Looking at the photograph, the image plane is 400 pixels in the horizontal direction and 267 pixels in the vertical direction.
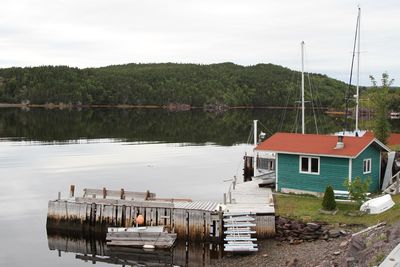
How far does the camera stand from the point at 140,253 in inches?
1069

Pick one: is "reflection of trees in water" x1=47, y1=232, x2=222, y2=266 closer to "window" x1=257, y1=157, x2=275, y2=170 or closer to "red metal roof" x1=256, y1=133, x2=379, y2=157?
"red metal roof" x1=256, y1=133, x2=379, y2=157

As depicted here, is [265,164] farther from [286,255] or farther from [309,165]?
[286,255]

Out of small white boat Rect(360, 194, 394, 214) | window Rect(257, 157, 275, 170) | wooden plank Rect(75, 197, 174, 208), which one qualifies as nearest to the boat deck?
wooden plank Rect(75, 197, 174, 208)

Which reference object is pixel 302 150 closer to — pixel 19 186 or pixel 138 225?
pixel 138 225

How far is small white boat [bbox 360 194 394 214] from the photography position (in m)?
27.3

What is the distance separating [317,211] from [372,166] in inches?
261

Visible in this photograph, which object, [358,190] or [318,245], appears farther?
[358,190]

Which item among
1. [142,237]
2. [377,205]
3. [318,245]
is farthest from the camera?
[142,237]

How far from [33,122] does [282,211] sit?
105m

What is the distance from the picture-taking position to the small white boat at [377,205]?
2734 centimetres

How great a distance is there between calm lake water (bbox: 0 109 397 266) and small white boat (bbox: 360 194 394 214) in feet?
27.2

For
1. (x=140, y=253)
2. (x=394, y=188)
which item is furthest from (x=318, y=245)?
(x=394, y=188)

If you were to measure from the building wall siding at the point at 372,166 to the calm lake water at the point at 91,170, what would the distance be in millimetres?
10516

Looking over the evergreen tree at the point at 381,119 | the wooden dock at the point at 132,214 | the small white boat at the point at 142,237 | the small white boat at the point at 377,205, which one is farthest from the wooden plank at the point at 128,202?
the evergreen tree at the point at 381,119
